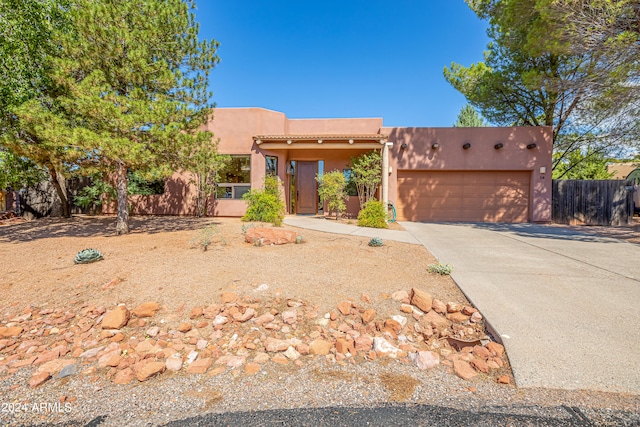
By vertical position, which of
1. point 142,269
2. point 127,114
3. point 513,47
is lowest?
point 142,269

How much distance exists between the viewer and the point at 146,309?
2938 millimetres

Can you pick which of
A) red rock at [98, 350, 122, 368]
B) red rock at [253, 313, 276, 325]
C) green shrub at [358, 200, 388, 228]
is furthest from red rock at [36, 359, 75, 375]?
green shrub at [358, 200, 388, 228]

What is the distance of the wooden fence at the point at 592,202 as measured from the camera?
11031 mm

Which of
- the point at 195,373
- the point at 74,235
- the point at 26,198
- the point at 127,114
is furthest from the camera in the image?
the point at 26,198

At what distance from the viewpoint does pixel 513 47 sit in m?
10.8

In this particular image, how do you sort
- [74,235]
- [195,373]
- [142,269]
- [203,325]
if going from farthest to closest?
[74,235]
[142,269]
[203,325]
[195,373]

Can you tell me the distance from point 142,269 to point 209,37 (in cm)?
561

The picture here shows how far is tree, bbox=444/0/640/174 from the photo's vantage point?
7125 mm

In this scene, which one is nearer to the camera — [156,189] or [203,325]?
[203,325]

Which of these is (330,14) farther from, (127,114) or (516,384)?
(516,384)

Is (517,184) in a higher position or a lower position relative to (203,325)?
higher

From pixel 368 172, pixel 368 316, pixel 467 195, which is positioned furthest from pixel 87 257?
pixel 467 195

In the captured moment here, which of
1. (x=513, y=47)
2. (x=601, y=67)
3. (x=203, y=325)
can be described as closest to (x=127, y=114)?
(x=203, y=325)

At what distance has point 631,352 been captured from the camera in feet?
7.30
